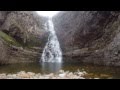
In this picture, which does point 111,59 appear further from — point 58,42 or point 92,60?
point 58,42

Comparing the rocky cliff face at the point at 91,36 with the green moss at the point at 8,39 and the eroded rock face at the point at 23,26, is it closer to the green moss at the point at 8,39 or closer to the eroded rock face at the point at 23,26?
the eroded rock face at the point at 23,26

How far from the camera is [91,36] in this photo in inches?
473

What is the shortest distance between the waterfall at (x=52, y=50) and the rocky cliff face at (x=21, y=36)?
281mm

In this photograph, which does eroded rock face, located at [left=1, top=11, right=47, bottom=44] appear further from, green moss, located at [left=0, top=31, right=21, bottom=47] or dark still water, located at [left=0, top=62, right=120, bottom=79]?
dark still water, located at [left=0, top=62, right=120, bottom=79]

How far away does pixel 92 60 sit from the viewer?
11055mm

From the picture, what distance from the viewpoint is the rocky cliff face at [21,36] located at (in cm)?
1138

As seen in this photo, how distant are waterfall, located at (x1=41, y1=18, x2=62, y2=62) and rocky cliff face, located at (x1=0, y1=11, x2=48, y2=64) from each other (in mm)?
281

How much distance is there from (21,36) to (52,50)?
1.95m

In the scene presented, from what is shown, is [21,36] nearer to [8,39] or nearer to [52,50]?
[8,39]

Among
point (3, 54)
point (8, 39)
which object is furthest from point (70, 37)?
point (3, 54)

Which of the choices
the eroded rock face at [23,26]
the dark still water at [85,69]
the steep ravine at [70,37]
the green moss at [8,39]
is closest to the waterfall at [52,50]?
the steep ravine at [70,37]
